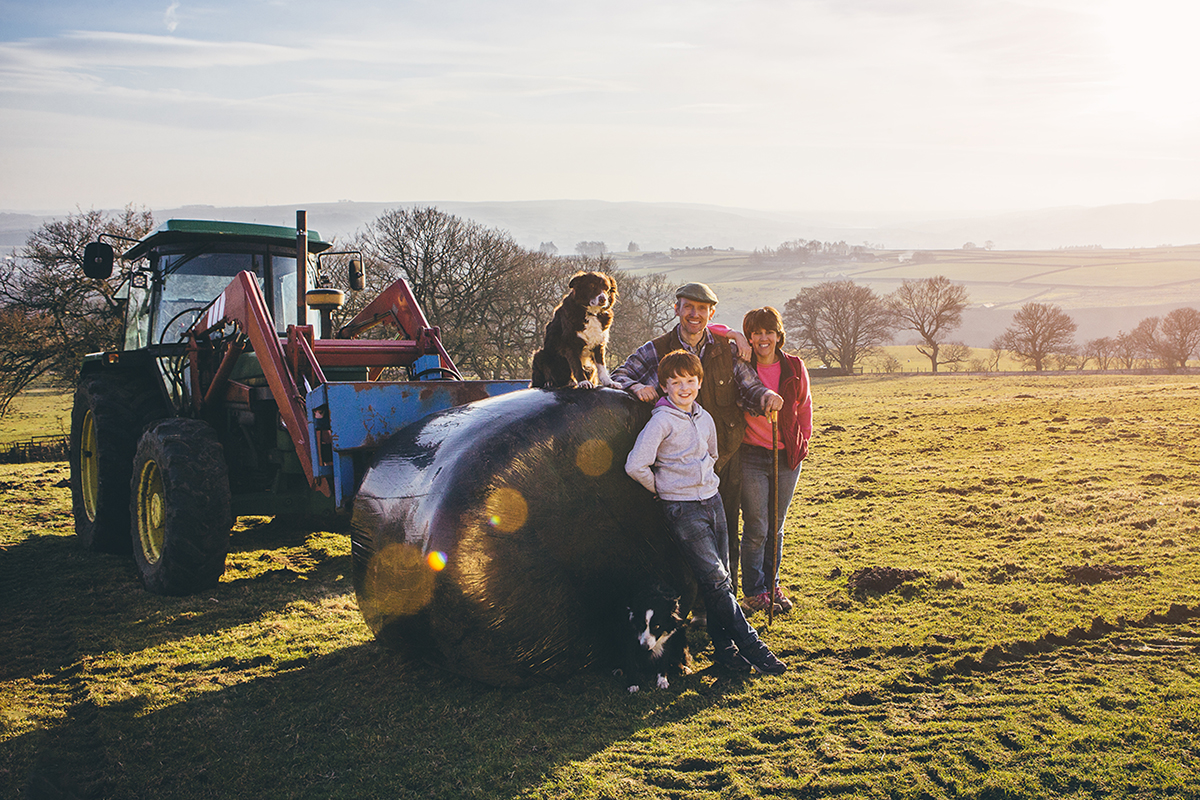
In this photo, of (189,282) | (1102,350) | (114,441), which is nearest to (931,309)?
(1102,350)

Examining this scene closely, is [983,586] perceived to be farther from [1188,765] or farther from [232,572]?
[232,572]

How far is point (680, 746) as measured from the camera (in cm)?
392

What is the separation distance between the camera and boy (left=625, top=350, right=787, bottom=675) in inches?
190

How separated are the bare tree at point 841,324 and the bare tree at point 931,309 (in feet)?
5.58

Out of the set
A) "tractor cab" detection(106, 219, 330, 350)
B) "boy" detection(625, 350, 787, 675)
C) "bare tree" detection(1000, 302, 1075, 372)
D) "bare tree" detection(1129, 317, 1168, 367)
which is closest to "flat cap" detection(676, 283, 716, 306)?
"boy" detection(625, 350, 787, 675)

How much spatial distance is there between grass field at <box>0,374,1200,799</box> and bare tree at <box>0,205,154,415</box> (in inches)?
709

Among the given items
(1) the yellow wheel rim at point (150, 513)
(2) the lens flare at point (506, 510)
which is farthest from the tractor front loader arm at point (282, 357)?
(2) the lens flare at point (506, 510)

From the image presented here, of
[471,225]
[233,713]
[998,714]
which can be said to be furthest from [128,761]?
[471,225]

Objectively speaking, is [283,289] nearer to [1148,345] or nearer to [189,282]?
[189,282]

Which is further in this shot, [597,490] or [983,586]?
[983,586]

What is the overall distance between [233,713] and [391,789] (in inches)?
57.4

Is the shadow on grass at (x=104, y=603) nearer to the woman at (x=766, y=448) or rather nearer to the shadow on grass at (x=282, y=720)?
the shadow on grass at (x=282, y=720)

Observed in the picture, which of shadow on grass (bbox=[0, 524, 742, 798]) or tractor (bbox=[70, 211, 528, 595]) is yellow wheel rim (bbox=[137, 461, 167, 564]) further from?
shadow on grass (bbox=[0, 524, 742, 798])

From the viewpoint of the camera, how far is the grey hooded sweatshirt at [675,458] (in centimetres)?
486
